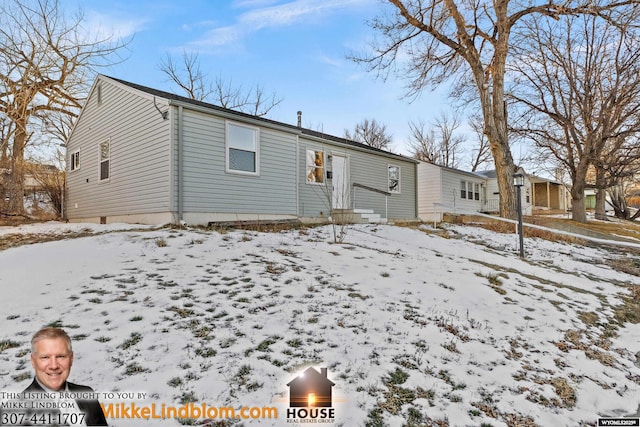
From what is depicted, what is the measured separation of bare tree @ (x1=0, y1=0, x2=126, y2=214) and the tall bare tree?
25.3m

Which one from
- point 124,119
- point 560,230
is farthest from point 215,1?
point 560,230

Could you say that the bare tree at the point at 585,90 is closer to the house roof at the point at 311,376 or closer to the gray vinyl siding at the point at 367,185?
the gray vinyl siding at the point at 367,185

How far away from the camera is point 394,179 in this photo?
Answer: 1559 cm

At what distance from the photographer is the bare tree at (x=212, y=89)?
24.5 meters

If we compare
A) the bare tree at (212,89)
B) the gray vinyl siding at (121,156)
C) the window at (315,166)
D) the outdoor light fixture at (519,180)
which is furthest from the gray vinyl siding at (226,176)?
the bare tree at (212,89)

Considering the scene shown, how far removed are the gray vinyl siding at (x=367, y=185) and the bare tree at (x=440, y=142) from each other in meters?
21.0

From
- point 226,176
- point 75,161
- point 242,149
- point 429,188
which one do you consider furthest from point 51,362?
point 429,188

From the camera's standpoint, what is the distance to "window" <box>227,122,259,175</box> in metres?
9.47

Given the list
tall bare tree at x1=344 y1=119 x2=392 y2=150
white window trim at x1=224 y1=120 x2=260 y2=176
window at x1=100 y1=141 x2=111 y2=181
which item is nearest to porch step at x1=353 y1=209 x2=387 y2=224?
white window trim at x1=224 y1=120 x2=260 y2=176

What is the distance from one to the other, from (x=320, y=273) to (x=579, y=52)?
62.5ft

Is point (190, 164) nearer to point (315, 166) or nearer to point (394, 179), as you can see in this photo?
point (315, 166)

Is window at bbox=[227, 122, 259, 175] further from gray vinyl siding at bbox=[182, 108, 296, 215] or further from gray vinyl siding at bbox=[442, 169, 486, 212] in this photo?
gray vinyl siding at bbox=[442, 169, 486, 212]

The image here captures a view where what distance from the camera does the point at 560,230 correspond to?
490 inches

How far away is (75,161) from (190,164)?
7151mm
